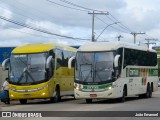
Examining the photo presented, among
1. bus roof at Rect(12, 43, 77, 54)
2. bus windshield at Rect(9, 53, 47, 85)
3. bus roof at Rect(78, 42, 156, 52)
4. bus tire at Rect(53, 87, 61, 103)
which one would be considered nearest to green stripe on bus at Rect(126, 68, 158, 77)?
bus roof at Rect(78, 42, 156, 52)

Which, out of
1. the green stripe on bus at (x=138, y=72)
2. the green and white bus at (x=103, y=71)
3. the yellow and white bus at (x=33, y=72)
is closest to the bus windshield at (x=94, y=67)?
the green and white bus at (x=103, y=71)

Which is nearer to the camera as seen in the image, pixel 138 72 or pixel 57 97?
pixel 57 97

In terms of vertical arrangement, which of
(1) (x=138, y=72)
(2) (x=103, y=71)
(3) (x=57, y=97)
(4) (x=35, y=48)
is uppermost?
(4) (x=35, y=48)

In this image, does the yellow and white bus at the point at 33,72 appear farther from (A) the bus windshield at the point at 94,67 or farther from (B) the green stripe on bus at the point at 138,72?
(B) the green stripe on bus at the point at 138,72

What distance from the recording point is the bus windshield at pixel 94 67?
1053 inches

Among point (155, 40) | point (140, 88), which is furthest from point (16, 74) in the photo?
point (155, 40)

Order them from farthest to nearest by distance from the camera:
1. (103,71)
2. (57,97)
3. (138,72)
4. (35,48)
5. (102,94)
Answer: (138,72) < (57,97) < (35,48) < (103,71) < (102,94)

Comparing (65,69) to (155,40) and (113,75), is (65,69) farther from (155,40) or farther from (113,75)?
(155,40)

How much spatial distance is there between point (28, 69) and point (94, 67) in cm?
383

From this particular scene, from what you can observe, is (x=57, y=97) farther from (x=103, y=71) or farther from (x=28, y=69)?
(x=103, y=71)

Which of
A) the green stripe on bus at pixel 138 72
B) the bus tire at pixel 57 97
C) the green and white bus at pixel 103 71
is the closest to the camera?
the green and white bus at pixel 103 71

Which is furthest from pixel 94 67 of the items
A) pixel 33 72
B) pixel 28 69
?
pixel 28 69

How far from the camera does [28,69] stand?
27750mm

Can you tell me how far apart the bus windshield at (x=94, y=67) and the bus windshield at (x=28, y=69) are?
206cm
